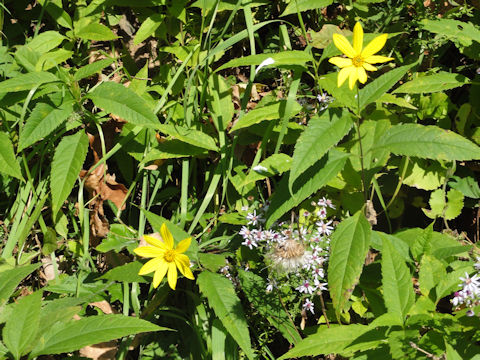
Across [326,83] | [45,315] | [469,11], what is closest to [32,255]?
[45,315]

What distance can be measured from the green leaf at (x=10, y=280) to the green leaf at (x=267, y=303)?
31.0 inches

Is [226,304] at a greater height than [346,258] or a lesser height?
lesser

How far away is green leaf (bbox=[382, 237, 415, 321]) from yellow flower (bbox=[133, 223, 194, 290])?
0.66 m

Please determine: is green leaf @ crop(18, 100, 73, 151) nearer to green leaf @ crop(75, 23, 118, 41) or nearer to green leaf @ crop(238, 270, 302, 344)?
green leaf @ crop(75, 23, 118, 41)

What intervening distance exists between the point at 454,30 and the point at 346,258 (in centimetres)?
122

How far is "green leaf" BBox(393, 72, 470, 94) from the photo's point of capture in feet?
6.91

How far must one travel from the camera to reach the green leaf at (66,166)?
1977 mm

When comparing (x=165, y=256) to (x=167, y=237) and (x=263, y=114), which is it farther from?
(x=263, y=114)

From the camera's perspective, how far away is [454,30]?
2162mm

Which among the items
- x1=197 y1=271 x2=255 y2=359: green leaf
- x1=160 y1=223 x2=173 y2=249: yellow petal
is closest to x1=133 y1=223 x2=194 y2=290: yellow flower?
x1=160 y1=223 x2=173 y2=249: yellow petal

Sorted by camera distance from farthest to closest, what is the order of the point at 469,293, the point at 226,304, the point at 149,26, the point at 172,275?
the point at 149,26 < the point at 226,304 < the point at 172,275 < the point at 469,293

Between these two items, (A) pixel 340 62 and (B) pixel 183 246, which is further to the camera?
(B) pixel 183 246

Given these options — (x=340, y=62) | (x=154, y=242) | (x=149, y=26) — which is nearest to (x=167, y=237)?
(x=154, y=242)

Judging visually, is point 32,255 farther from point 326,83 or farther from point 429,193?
point 429,193
